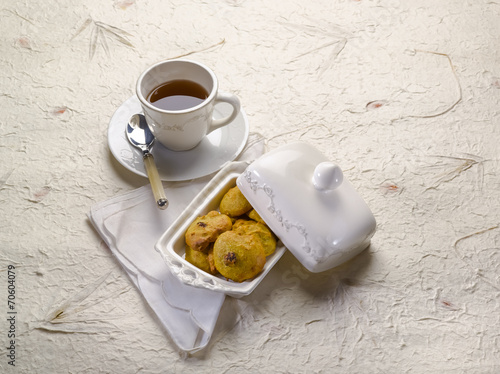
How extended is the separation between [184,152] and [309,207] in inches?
7.6

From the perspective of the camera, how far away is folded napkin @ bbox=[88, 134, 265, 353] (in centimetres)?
53

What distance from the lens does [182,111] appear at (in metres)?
0.57

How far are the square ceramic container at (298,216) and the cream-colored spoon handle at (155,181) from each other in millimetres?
35

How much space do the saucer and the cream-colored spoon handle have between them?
1 centimetres

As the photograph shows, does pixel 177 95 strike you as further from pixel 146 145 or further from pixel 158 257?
pixel 158 257

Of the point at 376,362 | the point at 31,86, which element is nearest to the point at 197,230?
the point at 376,362

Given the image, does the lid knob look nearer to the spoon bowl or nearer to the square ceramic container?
the square ceramic container

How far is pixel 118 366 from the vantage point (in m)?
0.52

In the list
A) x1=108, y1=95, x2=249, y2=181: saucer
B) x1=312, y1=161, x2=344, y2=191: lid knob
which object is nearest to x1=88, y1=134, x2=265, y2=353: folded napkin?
x1=108, y1=95, x2=249, y2=181: saucer

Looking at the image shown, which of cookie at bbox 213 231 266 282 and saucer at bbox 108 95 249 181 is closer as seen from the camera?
cookie at bbox 213 231 266 282

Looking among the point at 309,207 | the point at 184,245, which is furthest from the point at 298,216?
the point at 184,245

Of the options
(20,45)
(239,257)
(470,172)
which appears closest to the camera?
(239,257)

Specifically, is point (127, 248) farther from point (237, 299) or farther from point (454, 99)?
Answer: point (454, 99)

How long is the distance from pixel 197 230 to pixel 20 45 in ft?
1.46
